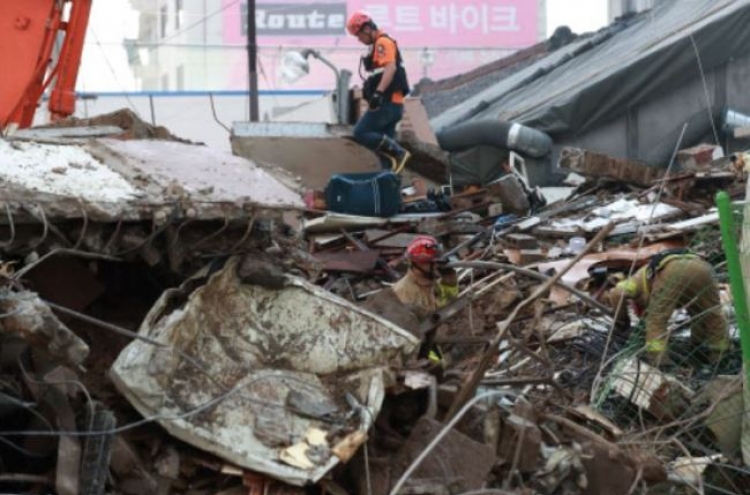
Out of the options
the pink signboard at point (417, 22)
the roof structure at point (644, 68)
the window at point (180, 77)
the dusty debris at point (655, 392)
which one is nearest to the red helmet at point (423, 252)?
the dusty debris at point (655, 392)

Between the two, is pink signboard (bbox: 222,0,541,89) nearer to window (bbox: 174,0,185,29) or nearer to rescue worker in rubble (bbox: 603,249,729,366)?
window (bbox: 174,0,185,29)

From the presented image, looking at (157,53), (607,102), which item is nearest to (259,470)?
(607,102)

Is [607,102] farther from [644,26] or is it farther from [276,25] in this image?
[276,25]

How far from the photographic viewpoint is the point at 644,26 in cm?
1916

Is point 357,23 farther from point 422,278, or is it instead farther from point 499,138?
point 422,278

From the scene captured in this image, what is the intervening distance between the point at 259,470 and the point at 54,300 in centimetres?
120

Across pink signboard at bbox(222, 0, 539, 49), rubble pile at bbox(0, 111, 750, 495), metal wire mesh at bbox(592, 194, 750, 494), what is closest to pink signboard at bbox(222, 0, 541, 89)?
Result: pink signboard at bbox(222, 0, 539, 49)

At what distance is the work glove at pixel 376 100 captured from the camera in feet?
43.0

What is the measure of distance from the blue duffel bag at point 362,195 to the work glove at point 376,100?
750 millimetres

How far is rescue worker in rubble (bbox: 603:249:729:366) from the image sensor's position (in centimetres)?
802

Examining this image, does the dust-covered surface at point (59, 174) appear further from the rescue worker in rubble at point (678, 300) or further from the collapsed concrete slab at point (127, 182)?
the rescue worker in rubble at point (678, 300)

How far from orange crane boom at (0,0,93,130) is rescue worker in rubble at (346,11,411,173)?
121 inches

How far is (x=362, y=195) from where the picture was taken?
12.8 metres

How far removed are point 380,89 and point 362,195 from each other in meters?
1.04
